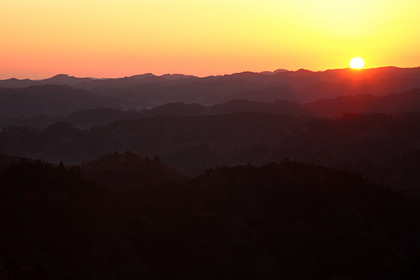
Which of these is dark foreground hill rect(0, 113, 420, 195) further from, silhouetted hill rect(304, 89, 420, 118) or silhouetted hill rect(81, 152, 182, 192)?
silhouetted hill rect(304, 89, 420, 118)

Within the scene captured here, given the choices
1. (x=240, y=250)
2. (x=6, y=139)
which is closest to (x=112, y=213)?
(x=240, y=250)

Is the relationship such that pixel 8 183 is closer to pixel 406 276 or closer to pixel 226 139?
pixel 406 276

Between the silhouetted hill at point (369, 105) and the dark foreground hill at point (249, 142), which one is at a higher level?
the silhouetted hill at point (369, 105)

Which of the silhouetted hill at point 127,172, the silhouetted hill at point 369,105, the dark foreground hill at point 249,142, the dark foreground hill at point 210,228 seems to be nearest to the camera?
the dark foreground hill at point 210,228

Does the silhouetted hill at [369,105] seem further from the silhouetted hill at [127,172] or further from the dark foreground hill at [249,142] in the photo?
the silhouetted hill at [127,172]

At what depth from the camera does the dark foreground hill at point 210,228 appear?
125 feet

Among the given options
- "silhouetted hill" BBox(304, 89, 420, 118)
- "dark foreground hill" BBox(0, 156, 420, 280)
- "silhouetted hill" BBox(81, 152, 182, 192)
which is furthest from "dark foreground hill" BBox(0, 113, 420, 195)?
"dark foreground hill" BBox(0, 156, 420, 280)

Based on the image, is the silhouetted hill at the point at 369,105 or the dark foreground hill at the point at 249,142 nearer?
the dark foreground hill at the point at 249,142

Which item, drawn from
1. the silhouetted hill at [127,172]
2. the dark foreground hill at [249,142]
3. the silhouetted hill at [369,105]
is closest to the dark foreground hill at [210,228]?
the silhouetted hill at [127,172]

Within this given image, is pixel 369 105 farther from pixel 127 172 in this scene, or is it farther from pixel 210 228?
pixel 210 228

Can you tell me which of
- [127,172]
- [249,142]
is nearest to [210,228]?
[127,172]

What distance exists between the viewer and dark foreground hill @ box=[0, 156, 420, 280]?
3816 centimetres

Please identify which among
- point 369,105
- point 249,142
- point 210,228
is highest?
point 369,105

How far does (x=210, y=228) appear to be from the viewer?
147 feet
